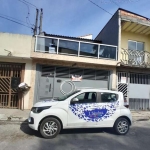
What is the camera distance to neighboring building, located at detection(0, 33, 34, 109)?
9.73 meters

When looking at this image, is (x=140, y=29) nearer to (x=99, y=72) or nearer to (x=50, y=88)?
(x=99, y=72)

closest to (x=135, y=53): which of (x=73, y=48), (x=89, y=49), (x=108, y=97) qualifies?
(x=89, y=49)

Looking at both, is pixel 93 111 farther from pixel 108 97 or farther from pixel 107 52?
pixel 107 52

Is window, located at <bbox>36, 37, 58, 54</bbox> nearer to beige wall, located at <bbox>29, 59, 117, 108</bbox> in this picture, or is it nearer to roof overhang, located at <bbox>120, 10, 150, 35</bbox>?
beige wall, located at <bbox>29, 59, 117, 108</bbox>

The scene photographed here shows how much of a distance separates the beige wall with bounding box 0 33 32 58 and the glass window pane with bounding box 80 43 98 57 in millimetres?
3263

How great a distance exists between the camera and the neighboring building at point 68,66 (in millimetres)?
10070

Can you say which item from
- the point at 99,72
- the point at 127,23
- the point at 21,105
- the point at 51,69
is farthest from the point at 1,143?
the point at 127,23

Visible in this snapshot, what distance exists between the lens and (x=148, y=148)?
4918mm

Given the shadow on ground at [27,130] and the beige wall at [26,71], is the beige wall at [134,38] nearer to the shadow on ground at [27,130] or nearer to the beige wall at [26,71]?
the beige wall at [26,71]

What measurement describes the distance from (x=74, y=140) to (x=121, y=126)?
1947 mm

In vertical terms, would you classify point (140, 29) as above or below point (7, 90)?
above

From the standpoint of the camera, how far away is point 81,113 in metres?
5.77

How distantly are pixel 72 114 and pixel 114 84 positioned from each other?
6.43m

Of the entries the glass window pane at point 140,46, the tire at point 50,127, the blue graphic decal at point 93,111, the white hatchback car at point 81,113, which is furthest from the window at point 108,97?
the glass window pane at point 140,46
